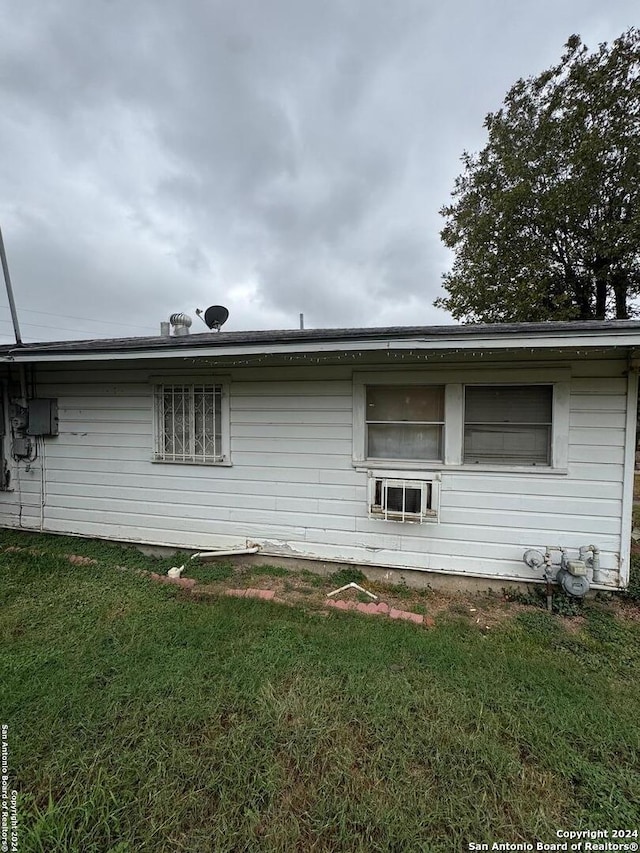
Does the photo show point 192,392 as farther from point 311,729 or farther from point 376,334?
point 311,729

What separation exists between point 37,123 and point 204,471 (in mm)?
9030

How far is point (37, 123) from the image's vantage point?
760 centimetres

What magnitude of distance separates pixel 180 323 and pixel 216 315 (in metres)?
0.57

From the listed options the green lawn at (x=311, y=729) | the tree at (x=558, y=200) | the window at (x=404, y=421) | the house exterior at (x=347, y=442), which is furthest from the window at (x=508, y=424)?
the tree at (x=558, y=200)

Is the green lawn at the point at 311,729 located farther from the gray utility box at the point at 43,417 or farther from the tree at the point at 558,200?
the tree at the point at 558,200

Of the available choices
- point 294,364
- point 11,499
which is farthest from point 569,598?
point 11,499

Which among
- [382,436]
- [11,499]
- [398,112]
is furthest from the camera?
[398,112]

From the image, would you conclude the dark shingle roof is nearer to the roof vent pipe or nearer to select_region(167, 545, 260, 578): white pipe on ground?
the roof vent pipe

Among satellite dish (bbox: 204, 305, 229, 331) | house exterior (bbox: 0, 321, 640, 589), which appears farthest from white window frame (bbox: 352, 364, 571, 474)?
satellite dish (bbox: 204, 305, 229, 331)

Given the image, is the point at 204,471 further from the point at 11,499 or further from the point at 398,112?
the point at 398,112

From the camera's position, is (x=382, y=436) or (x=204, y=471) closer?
(x=382, y=436)

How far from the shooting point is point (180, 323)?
5.64 meters

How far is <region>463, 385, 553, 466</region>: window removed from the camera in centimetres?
331

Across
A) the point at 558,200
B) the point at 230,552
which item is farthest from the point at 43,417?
the point at 558,200
